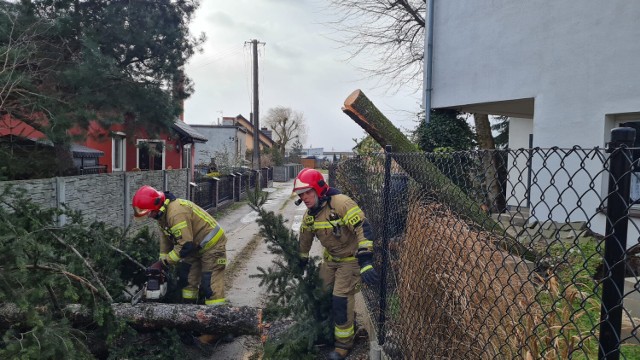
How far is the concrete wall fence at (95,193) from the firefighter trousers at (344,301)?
9.77 ft

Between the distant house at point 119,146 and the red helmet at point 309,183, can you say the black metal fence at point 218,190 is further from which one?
the red helmet at point 309,183

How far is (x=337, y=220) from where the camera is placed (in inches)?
A: 158

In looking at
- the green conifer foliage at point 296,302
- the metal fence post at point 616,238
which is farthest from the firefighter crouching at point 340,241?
the metal fence post at point 616,238

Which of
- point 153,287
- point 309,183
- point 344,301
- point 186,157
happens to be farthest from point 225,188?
point 344,301

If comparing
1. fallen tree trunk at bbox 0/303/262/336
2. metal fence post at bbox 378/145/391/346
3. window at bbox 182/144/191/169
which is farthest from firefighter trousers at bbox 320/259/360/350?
window at bbox 182/144/191/169

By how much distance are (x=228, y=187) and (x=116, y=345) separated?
13191 millimetres

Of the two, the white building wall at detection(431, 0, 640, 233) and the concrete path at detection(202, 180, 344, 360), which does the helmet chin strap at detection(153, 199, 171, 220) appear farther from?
the white building wall at detection(431, 0, 640, 233)

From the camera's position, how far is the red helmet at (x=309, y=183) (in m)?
3.97

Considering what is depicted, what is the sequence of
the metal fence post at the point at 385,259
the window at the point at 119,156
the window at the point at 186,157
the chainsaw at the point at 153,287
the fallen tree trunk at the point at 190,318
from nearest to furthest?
the metal fence post at the point at 385,259 < the fallen tree trunk at the point at 190,318 < the chainsaw at the point at 153,287 < the window at the point at 119,156 < the window at the point at 186,157

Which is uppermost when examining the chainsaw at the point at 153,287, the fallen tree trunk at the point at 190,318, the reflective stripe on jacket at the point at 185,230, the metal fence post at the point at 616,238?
the metal fence post at the point at 616,238

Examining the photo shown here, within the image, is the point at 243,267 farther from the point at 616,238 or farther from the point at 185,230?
the point at 616,238

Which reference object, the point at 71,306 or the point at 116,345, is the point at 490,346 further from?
the point at 71,306

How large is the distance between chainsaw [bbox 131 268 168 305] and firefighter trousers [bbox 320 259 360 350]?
1614mm

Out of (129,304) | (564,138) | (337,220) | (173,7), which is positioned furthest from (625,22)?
(173,7)
